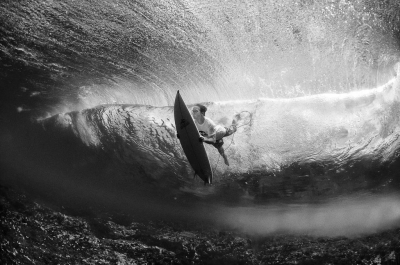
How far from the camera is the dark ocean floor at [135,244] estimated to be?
1220 cm

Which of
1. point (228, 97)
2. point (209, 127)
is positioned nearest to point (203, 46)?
point (228, 97)

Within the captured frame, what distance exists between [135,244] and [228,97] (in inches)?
378

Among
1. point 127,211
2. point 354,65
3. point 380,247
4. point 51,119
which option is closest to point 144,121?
point 51,119

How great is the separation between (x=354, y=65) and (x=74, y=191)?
20642mm

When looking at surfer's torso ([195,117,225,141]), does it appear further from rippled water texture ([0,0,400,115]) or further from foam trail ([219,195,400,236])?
foam trail ([219,195,400,236])

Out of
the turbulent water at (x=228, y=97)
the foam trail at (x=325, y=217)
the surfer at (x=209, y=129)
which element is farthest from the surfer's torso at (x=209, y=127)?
the foam trail at (x=325, y=217)

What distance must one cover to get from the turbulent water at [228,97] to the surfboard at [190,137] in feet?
9.42

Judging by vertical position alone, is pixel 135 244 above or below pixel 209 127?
below

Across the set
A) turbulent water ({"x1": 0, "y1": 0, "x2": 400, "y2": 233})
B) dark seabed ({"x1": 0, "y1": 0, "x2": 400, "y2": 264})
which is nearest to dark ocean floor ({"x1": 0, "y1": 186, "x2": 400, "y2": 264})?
dark seabed ({"x1": 0, "y1": 0, "x2": 400, "y2": 264})

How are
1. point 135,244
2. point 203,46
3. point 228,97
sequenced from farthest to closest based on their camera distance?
1. point 135,244
2. point 228,97
3. point 203,46

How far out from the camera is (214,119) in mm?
9633

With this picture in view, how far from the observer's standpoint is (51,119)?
43.7 feet

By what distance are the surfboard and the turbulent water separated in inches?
113

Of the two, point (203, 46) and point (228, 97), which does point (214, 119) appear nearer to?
point (228, 97)
